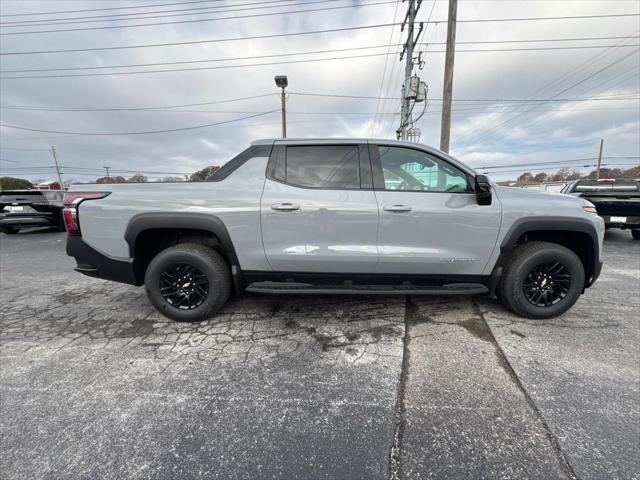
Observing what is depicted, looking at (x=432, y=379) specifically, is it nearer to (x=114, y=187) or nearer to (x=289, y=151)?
(x=289, y=151)

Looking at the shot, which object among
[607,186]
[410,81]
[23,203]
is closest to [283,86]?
[410,81]

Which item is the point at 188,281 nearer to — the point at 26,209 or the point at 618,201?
the point at 618,201

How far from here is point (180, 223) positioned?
111 inches

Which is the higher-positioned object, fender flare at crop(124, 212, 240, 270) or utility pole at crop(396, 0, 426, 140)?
utility pole at crop(396, 0, 426, 140)

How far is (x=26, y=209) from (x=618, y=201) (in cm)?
1616

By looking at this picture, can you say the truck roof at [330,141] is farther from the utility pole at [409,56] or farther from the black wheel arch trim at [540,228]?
the utility pole at [409,56]

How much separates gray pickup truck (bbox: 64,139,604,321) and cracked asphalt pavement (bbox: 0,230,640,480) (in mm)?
413

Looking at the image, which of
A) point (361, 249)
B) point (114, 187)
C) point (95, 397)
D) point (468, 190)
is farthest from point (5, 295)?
point (468, 190)

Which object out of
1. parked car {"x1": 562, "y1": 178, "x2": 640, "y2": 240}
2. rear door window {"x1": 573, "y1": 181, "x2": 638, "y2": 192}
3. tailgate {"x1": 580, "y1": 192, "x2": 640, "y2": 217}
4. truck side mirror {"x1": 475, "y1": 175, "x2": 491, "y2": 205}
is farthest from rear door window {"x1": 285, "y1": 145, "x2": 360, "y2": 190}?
rear door window {"x1": 573, "y1": 181, "x2": 638, "y2": 192}

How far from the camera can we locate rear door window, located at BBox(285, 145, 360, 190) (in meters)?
2.87

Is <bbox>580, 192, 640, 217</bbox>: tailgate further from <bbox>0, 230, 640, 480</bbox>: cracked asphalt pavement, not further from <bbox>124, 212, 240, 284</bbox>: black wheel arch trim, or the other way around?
<bbox>124, 212, 240, 284</bbox>: black wheel arch trim

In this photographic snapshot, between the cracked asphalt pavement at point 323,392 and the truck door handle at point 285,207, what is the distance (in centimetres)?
118

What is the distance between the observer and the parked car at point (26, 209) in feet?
29.3

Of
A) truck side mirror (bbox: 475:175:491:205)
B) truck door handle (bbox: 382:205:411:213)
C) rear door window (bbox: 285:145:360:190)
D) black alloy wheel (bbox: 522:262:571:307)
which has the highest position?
rear door window (bbox: 285:145:360:190)
